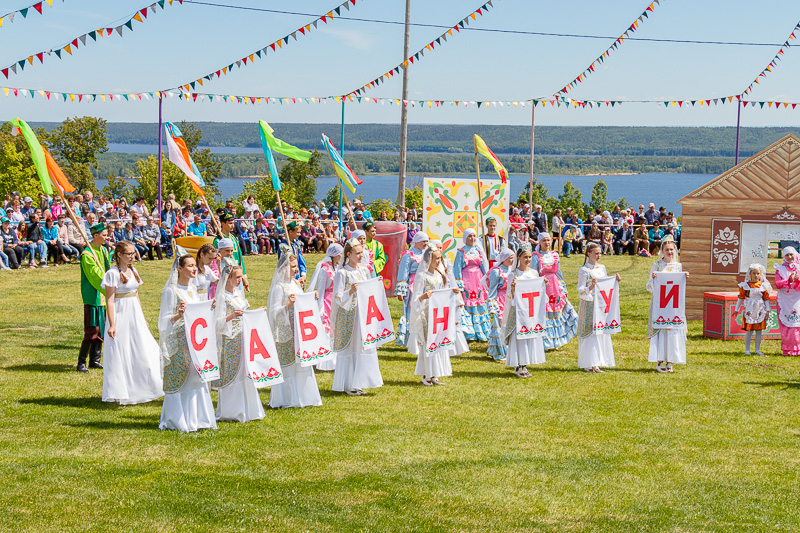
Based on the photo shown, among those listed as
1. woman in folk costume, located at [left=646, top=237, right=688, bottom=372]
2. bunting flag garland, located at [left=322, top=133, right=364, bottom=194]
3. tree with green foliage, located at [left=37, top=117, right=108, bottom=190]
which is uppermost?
tree with green foliage, located at [left=37, top=117, right=108, bottom=190]

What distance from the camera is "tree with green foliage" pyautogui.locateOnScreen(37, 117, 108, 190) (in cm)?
7906

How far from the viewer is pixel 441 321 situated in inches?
437

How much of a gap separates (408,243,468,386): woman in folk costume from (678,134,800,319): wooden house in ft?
24.7

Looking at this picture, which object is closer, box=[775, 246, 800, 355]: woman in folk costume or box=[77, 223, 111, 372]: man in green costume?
box=[77, 223, 111, 372]: man in green costume

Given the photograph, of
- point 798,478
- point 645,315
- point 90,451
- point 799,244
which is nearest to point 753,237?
point 799,244

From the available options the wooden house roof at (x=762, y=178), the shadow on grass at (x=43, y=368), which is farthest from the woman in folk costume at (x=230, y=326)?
the wooden house roof at (x=762, y=178)

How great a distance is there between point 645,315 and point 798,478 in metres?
9.93

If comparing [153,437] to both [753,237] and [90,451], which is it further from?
[753,237]

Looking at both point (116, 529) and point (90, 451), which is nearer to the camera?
point (116, 529)

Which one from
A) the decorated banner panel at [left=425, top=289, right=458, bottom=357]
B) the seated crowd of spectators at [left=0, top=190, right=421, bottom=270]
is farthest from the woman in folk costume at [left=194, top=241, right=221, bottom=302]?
the seated crowd of spectators at [left=0, top=190, right=421, bottom=270]

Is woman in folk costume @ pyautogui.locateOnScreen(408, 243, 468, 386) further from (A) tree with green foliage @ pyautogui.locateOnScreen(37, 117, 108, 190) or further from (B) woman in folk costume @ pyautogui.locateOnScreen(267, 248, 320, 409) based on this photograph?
(A) tree with green foliage @ pyautogui.locateOnScreen(37, 117, 108, 190)

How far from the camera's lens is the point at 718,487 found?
767 centimetres

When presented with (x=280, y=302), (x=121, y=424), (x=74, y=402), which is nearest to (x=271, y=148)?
(x=280, y=302)

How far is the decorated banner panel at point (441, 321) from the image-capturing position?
1102 cm
